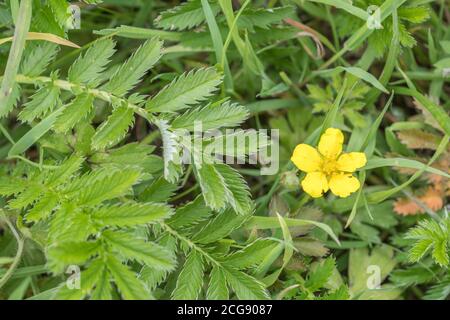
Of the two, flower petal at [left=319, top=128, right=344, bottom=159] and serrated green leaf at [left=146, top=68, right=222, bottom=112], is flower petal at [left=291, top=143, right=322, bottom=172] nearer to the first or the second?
flower petal at [left=319, top=128, right=344, bottom=159]

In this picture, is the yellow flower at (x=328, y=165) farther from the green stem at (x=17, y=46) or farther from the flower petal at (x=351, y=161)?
the green stem at (x=17, y=46)

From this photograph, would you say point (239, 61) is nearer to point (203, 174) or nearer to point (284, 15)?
point (284, 15)

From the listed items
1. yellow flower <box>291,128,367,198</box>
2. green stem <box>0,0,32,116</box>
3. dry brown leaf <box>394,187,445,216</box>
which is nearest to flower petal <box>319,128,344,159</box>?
yellow flower <box>291,128,367,198</box>

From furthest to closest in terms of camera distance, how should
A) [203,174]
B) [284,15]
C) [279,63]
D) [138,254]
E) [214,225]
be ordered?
[279,63] < [284,15] < [214,225] < [203,174] < [138,254]

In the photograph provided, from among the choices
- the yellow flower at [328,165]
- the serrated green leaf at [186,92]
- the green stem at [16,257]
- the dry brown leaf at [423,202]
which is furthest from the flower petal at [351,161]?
the green stem at [16,257]

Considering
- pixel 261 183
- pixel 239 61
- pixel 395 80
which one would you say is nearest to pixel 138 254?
pixel 261 183
